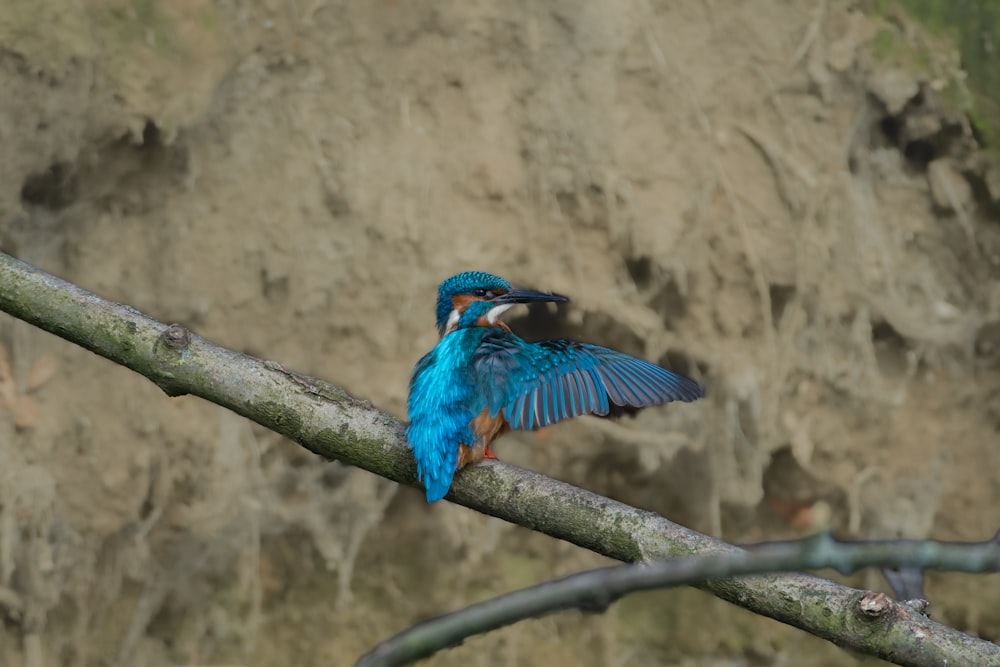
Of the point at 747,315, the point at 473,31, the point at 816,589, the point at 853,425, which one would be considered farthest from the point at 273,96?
the point at 816,589

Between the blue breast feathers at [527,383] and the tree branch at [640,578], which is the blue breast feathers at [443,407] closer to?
the blue breast feathers at [527,383]

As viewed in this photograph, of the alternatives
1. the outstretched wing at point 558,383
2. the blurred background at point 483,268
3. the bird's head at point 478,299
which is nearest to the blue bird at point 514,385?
the outstretched wing at point 558,383

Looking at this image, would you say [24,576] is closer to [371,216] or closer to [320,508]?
[320,508]

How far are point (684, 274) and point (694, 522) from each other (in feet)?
2.51

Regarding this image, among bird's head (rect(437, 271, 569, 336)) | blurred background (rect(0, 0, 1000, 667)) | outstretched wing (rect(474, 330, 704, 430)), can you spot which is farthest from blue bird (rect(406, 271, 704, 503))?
blurred background (rect(0, 0, 1000, 667))

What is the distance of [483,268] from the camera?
3.74m

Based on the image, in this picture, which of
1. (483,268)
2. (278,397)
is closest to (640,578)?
(278,397)

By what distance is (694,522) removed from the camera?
3.82m

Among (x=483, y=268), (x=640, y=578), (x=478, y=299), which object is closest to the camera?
(x=640, y=578)

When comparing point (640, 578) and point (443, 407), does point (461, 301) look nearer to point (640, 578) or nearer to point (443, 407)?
point (443, 407)

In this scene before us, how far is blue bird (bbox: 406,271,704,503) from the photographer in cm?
229

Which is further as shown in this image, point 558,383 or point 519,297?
point 519,297

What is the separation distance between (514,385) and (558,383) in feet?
0.28

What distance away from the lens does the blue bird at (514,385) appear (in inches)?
90.1
